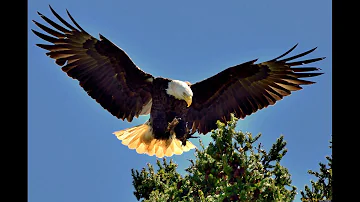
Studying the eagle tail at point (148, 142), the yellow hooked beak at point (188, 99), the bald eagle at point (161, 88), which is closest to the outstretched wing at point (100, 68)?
the bald eagle at point (161, 88)

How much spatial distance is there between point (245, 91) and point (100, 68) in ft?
8.50

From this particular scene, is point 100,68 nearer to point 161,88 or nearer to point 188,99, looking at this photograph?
point 161,88

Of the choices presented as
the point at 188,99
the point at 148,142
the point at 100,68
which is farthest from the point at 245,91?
the point at 100,68

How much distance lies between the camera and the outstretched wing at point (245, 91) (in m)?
9.02

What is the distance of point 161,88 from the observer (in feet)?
28.2

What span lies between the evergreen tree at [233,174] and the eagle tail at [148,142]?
3.45 ft

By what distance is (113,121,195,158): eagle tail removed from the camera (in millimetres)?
9148

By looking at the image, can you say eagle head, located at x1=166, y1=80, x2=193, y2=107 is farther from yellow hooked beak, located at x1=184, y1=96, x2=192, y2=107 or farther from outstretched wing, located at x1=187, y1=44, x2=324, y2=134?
outstretched wing, located at x1=187, y1=44, x2=324, y2=134

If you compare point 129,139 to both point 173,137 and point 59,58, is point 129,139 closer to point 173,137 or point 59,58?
point 173,137

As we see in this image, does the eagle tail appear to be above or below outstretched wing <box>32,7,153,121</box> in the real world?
below

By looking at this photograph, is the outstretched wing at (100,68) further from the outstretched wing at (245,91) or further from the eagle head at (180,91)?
the outstretched wing at (245,91)

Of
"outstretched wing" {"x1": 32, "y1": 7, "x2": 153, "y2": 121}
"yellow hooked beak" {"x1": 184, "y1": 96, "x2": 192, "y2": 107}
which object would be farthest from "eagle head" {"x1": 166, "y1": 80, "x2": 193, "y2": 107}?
"outstretched wing" {"x1": 32, "y1": 7, "x2": 153, "y2": 121}
